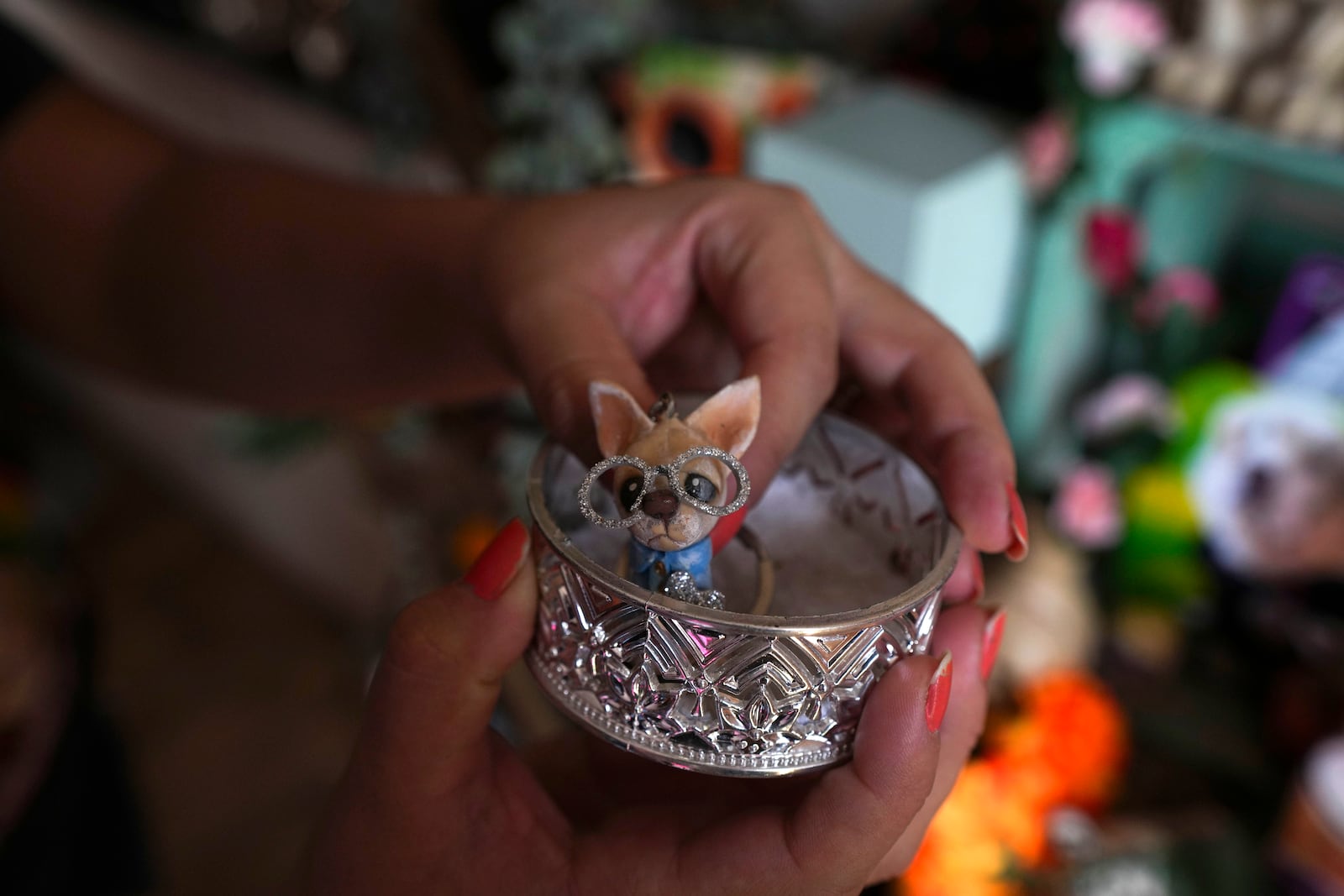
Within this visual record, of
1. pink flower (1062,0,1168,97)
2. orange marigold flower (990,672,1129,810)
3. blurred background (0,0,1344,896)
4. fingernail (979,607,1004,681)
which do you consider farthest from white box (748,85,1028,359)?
fingernail (979,607,1004,681)

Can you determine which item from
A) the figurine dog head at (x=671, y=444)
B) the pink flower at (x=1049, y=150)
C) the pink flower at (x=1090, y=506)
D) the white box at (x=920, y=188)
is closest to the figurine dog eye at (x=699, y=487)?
the figurine dog head at (x=671, y=444)

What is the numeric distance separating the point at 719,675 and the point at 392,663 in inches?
7.0

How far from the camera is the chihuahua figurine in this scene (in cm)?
48

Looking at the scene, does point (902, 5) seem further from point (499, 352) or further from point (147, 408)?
point (147, 408)

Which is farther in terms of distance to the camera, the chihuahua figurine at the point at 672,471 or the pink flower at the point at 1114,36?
the pink flower at the point at 1114,36

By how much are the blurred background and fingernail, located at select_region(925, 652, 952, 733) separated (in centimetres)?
64

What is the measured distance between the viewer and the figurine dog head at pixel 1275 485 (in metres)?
1.09

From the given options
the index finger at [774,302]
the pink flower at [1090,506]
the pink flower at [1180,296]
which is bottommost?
the pink flower at [1090,506]

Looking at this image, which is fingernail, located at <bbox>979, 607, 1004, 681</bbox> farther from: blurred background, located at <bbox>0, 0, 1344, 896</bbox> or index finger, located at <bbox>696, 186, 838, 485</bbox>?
blurred background, located at <bbox>0, 0, 1344, 896</bbox>

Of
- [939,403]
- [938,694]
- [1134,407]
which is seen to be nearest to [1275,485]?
[1134,407]

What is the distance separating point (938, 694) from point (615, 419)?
22 centimetres

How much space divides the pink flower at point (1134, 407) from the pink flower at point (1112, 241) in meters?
0.15

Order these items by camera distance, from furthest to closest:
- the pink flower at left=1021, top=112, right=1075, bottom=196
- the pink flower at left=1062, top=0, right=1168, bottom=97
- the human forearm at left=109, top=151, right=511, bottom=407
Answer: the pink flower at left=1021, top=112, right=1075, bottom=196
the pink flower at left=1062, top=0, right=1168, bottom=97
the human forearm at left=109, top=151, right=511, bottom=407

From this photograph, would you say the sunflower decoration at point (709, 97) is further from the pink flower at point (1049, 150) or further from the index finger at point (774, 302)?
the index finger at point (774, 302)
